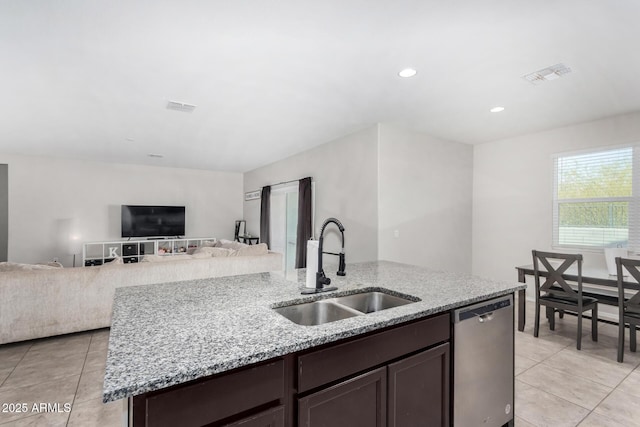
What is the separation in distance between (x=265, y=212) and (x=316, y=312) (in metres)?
5.54

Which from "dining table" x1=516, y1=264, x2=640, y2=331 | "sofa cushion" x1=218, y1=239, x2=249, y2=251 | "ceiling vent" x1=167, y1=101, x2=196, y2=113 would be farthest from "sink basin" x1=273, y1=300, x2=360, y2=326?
"sofa cushion" x1=218, y1=239, x2=249, y2=251

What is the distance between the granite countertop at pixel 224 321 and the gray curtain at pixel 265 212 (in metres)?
4.89

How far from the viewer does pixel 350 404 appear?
1251 mm

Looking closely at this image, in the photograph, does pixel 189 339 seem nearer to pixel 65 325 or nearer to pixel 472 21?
pixel 472 21

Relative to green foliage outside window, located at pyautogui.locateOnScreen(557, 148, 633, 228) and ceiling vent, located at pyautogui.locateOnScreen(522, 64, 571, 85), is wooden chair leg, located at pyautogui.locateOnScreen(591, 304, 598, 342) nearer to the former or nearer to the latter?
green foliage outside window, located at pyautogui.locateOnScreen(557, 148, 633, 228)

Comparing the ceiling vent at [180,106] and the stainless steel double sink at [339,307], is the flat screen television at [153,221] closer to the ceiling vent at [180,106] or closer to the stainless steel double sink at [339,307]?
the ceiling vent at [180,106]

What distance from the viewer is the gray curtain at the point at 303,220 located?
214 inches

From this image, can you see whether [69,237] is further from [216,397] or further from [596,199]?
[596,199]

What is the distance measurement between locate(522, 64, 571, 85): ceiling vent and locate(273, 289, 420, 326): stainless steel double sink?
7.86 feet

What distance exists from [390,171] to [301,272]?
2445mm

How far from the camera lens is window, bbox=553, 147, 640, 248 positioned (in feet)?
12.5

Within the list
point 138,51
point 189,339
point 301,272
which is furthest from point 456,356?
point 138,51

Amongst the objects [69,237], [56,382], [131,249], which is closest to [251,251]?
[56,382]

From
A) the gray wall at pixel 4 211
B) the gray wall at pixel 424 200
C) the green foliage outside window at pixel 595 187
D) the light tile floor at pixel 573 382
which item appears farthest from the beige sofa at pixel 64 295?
the green foliage outside window at pixel 595 187
